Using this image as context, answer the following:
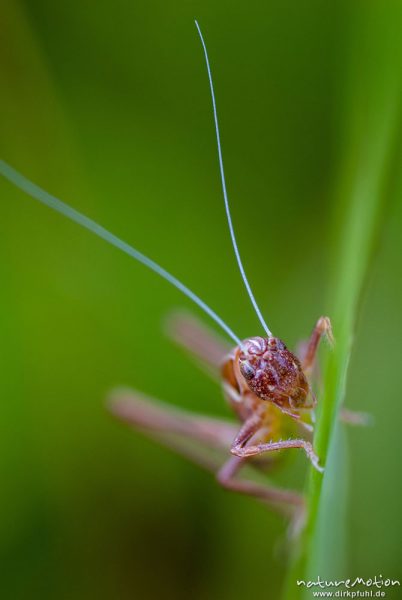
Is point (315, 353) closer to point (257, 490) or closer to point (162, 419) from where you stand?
point (257, 490)

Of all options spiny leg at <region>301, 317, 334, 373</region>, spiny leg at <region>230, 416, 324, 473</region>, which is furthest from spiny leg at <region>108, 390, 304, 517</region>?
spiny leg at <region>301, 317, 334, 373</region>

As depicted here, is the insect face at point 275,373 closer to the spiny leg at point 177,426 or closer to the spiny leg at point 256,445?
the spiny leg at point 256,445

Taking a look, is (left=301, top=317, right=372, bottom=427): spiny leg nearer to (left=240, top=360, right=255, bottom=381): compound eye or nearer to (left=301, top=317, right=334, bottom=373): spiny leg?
(left=301, top=317, right=334, bottom=373): spiny leg

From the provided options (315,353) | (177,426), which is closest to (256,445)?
(315,353)

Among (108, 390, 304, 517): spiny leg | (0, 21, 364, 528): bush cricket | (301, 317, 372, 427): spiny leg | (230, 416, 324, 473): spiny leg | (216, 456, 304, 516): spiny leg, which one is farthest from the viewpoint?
(108, 390, 304, 517): spiny leg

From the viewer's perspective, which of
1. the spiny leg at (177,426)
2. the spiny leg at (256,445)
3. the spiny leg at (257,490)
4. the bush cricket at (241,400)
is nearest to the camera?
the spiny leg at (256,445)

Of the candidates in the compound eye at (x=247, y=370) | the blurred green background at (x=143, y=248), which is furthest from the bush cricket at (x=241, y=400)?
the blurred green background at (x=143, y=248)
